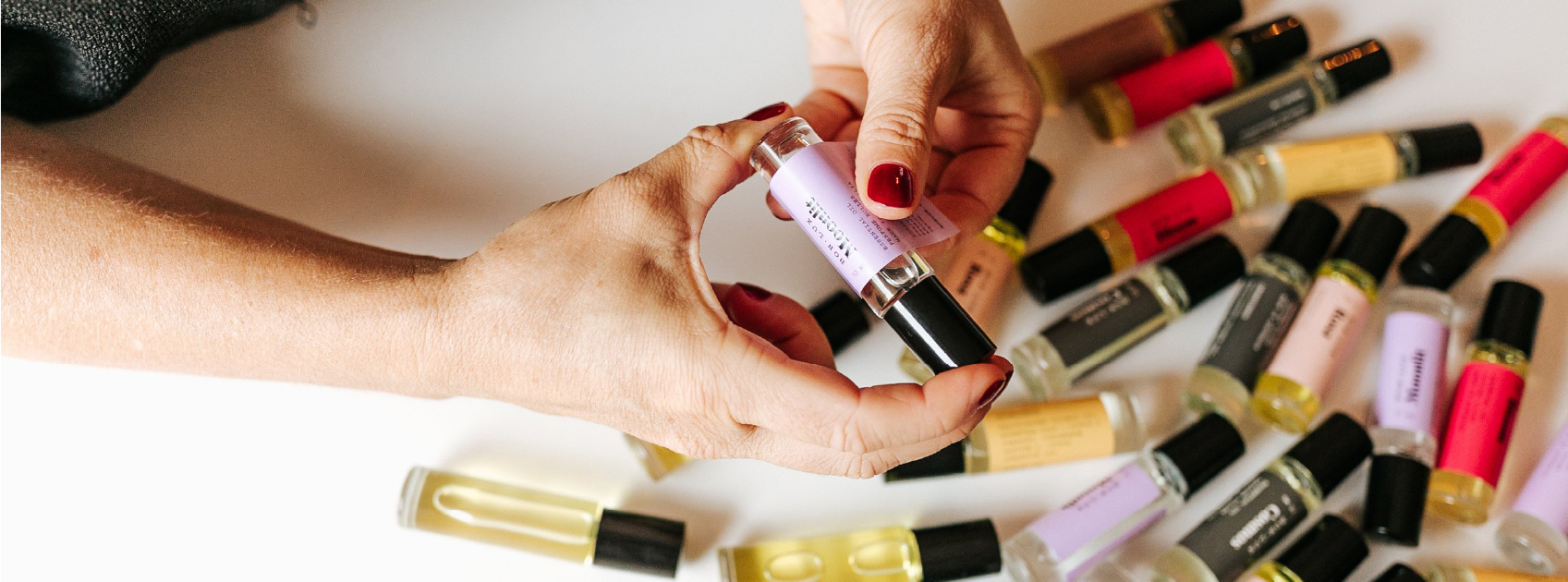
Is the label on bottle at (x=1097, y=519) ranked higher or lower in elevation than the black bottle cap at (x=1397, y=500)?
higher

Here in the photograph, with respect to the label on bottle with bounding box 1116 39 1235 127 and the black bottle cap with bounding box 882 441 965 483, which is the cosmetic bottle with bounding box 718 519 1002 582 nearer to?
the black bottle cap with bounding box 882 441 965 483

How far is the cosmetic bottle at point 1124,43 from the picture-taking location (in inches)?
48.3

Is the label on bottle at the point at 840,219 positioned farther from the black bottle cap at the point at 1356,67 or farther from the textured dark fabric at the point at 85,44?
the black bottle cap at the point at 1356,67

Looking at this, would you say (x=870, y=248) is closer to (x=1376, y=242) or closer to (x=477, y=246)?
(x=477, y=246)

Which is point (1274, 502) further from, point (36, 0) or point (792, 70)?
point (36, 0)

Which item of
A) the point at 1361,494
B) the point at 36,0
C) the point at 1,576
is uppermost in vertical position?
the point at 36,0

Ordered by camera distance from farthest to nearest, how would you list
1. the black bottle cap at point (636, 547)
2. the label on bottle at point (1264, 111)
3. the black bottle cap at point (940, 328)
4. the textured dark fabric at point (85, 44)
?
1. the label on bottle at point (1264, 111)
2. the black bottle cap at point (636, 547)
3. the textured dark fabric at point (85, 44)
4. the black bottle cap at point (940, 328)

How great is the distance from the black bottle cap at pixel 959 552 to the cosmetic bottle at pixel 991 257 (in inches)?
7.2

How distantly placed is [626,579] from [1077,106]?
844 mm

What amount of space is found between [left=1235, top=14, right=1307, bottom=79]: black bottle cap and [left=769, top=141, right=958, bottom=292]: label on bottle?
0.76 meters

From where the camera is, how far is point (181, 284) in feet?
2.68

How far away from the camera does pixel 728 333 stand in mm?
711

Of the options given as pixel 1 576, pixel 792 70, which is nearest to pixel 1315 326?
pixel 792 70

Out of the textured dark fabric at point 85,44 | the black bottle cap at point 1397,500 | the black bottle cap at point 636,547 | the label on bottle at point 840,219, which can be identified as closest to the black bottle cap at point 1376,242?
the black bottle cap at point 1397,500
